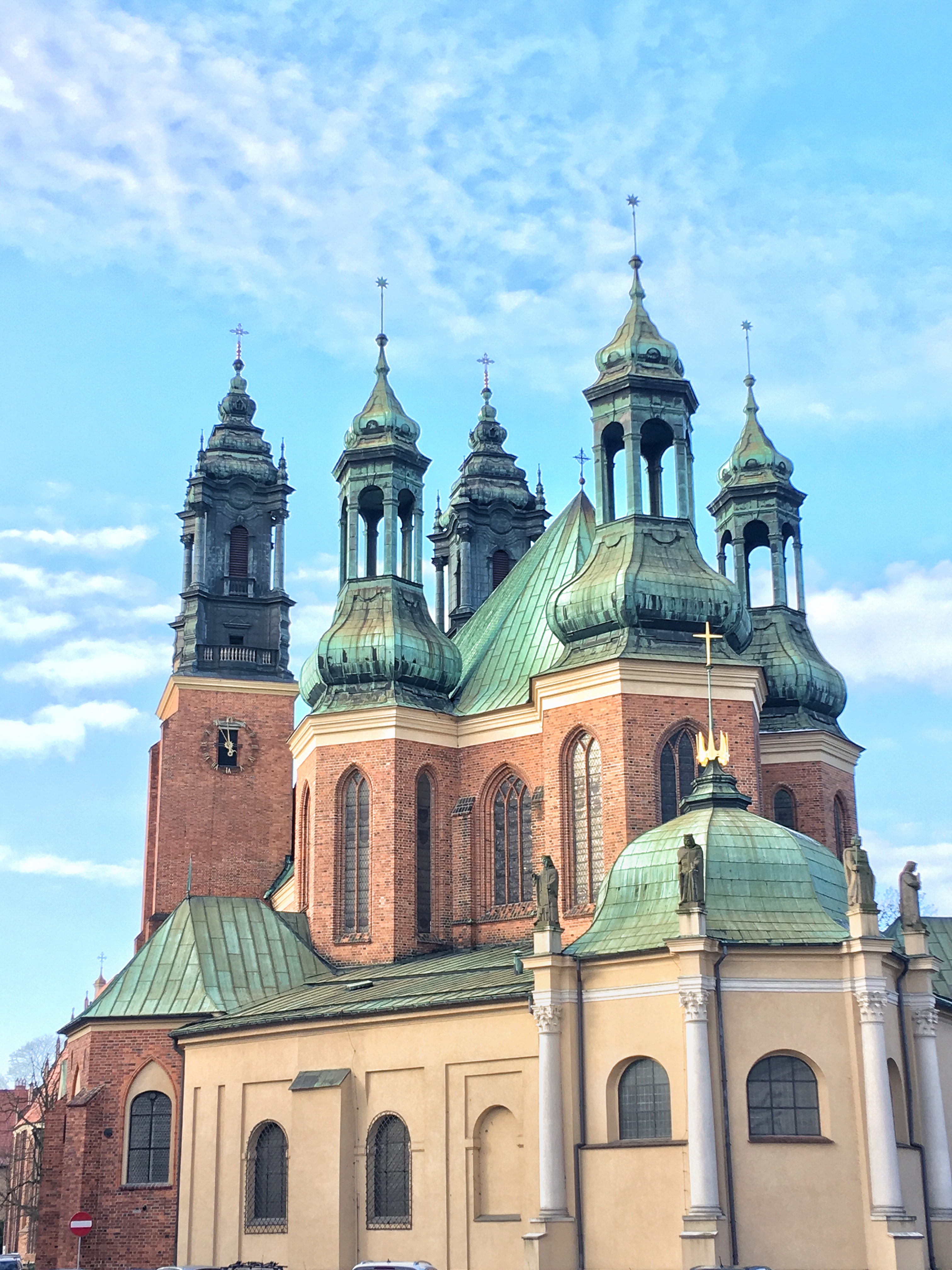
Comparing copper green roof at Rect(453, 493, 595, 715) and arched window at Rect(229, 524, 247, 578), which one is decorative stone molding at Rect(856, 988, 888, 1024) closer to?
copper green roof at Rect(453, 493, 595, 715)

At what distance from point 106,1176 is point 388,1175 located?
27.0 ft

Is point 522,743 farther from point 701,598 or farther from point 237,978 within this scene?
point 237,978

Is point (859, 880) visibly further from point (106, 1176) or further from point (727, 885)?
point (106, 1176)

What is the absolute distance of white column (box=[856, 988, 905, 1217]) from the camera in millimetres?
29703

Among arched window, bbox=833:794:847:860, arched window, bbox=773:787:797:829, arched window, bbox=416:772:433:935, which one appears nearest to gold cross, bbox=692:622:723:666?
arched window, bbox=773:787:797:829

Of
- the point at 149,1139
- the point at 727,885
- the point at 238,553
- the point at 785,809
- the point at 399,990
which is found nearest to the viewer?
the point at 727,885

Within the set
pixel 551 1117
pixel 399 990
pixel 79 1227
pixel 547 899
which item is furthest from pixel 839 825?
pixel 79 1227

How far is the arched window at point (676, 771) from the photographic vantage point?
3947 cm

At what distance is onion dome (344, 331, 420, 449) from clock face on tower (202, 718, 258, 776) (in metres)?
9.91

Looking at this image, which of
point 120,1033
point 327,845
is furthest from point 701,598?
point 120,1033

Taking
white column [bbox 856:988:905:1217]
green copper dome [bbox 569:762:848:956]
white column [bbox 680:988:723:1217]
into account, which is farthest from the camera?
green copper dome [bbox 569:762:848:956]

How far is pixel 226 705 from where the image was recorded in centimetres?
5309

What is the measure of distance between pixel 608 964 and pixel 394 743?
13024mm

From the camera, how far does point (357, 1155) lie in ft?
120
